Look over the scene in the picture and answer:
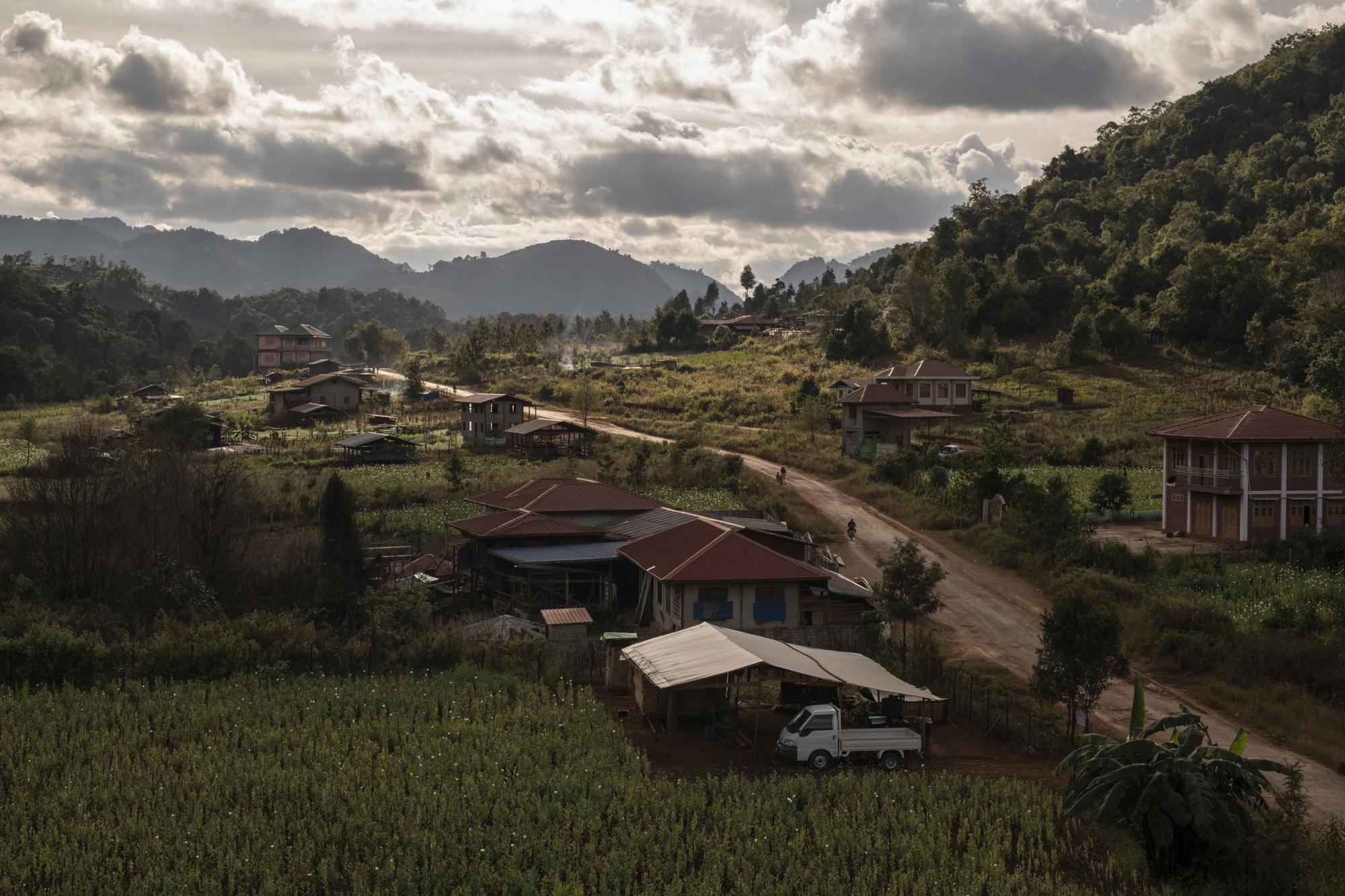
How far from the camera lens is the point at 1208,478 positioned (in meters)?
38.2

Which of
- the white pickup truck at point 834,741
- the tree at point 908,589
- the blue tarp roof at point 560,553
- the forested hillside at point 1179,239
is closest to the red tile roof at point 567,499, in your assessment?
the blue tarp roof at point 560,553

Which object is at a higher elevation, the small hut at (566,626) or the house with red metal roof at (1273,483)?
the house with red metal roof at (1273,483)

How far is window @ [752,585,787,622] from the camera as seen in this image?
2847 centimetres

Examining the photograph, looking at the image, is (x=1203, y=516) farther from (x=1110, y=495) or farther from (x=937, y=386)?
(x=937, y=386)

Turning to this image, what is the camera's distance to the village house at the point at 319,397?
83.1 m

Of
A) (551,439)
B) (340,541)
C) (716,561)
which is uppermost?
(551,439)

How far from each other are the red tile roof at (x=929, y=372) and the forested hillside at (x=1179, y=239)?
12.6 meters

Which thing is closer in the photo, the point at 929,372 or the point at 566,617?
the point at 566,617

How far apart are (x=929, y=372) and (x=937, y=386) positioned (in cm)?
108

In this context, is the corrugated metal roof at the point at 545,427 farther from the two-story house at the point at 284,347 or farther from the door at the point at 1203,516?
the two-story house at the point at 284,347

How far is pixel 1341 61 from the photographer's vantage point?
114 metres

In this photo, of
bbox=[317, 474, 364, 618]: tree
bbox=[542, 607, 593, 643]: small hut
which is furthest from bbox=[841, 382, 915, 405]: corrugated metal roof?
bbox=[542, 607, 593, 643]: small hut

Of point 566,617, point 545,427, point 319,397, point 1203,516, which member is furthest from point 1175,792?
point 319,397

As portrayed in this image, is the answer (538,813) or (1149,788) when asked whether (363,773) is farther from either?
(1149,788)
